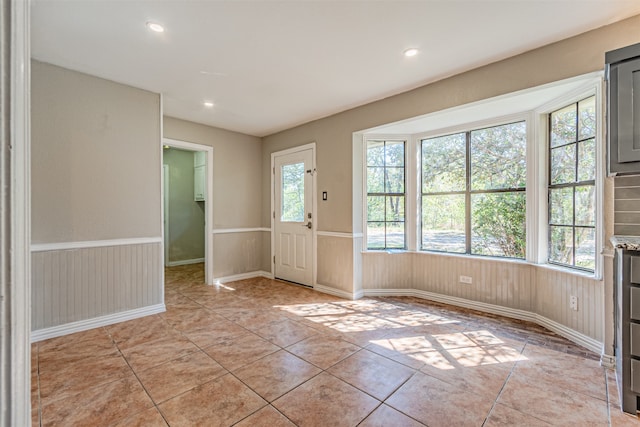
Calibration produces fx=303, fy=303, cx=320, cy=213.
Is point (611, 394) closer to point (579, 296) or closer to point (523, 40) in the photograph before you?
point (579, 296)

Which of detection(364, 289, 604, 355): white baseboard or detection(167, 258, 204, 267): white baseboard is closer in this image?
detection(364, 289, 604, 355): white baseboard

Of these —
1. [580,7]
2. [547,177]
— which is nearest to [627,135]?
[580,7]

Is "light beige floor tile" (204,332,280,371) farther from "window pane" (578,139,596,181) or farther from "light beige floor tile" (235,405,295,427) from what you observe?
"window pane" (578,139,596,181)

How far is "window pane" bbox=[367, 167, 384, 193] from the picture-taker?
4051mm

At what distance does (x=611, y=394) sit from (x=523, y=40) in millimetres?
2578

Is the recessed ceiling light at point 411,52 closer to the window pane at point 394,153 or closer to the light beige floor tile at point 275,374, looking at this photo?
the window pane at point 394,153

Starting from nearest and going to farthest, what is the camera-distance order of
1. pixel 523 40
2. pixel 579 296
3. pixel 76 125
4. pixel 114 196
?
pixel 523 40, pixel 579 296, pixel 76 125, pixel 114 196

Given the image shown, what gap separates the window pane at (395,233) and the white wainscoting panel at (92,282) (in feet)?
9.20

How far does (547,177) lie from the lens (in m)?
3.04

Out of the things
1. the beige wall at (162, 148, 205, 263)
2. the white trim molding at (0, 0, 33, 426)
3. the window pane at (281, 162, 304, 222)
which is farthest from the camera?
the beige wall at (162, 148, 205, 263)

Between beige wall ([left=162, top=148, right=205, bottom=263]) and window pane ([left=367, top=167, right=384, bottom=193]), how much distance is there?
4052 millimetres

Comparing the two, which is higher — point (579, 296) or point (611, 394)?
point (579, 296)

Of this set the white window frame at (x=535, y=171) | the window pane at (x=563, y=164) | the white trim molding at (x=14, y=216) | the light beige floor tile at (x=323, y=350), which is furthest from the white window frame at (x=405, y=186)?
the white trim molding at (x=14, y=216)

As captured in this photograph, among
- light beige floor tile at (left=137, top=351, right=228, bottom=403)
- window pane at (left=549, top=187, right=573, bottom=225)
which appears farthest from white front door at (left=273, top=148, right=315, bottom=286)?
window pane at (left=549, top=187, right=573, bottom=225)
